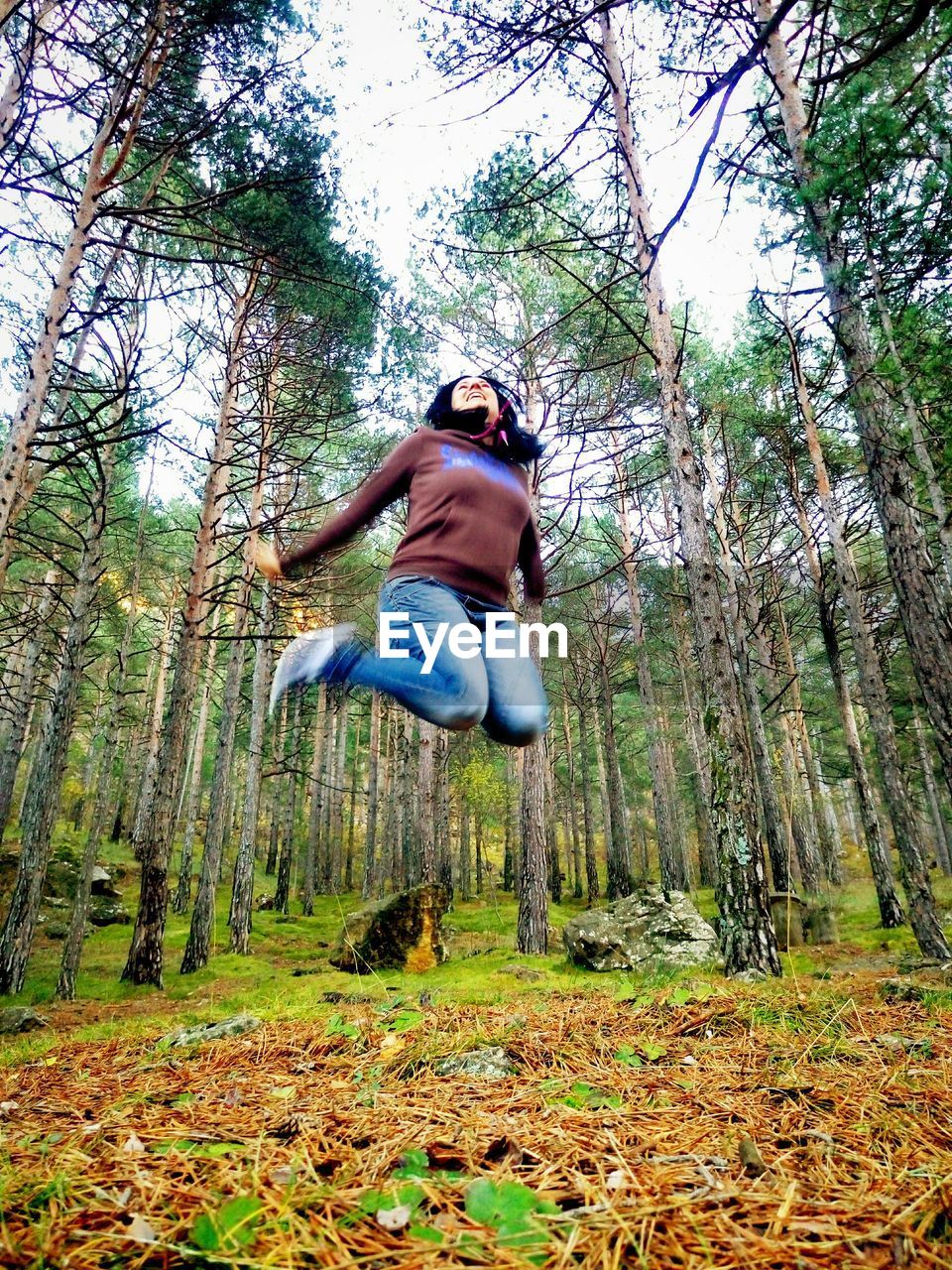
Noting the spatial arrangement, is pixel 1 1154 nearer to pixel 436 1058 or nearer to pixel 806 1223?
pixel 436 1058

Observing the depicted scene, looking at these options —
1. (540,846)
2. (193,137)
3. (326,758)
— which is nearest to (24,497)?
(193,137)

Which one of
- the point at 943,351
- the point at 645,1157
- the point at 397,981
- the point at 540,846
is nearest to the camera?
the point at 645,1157

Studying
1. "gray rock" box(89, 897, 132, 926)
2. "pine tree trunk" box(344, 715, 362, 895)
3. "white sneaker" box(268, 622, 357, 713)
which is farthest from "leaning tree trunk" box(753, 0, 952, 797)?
"gray rock" box(89, 897, 132, 926)

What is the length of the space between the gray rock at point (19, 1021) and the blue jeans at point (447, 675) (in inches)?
223

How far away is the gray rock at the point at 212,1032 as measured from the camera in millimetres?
2582

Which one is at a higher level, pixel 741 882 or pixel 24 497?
pixel 24 497

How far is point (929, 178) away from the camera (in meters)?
4.55

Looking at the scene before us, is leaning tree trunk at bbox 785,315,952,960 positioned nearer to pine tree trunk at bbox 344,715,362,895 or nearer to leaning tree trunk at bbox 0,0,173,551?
leaning tree trunk at bbox 0,0,173,551

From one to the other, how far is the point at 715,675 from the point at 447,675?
11.1 ft

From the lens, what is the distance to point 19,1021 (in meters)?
5.64

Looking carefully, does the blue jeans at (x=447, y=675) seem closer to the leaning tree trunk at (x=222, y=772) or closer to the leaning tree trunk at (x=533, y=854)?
the leaning tree trunk at (x=533, y=854)

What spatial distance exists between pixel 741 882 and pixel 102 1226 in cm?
451

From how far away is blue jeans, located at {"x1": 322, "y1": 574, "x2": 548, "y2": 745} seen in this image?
2.34 meters

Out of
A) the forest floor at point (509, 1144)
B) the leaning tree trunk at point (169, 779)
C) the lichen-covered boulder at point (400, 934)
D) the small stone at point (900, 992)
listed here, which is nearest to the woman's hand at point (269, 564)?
the forest floor at point (509, 1144)
